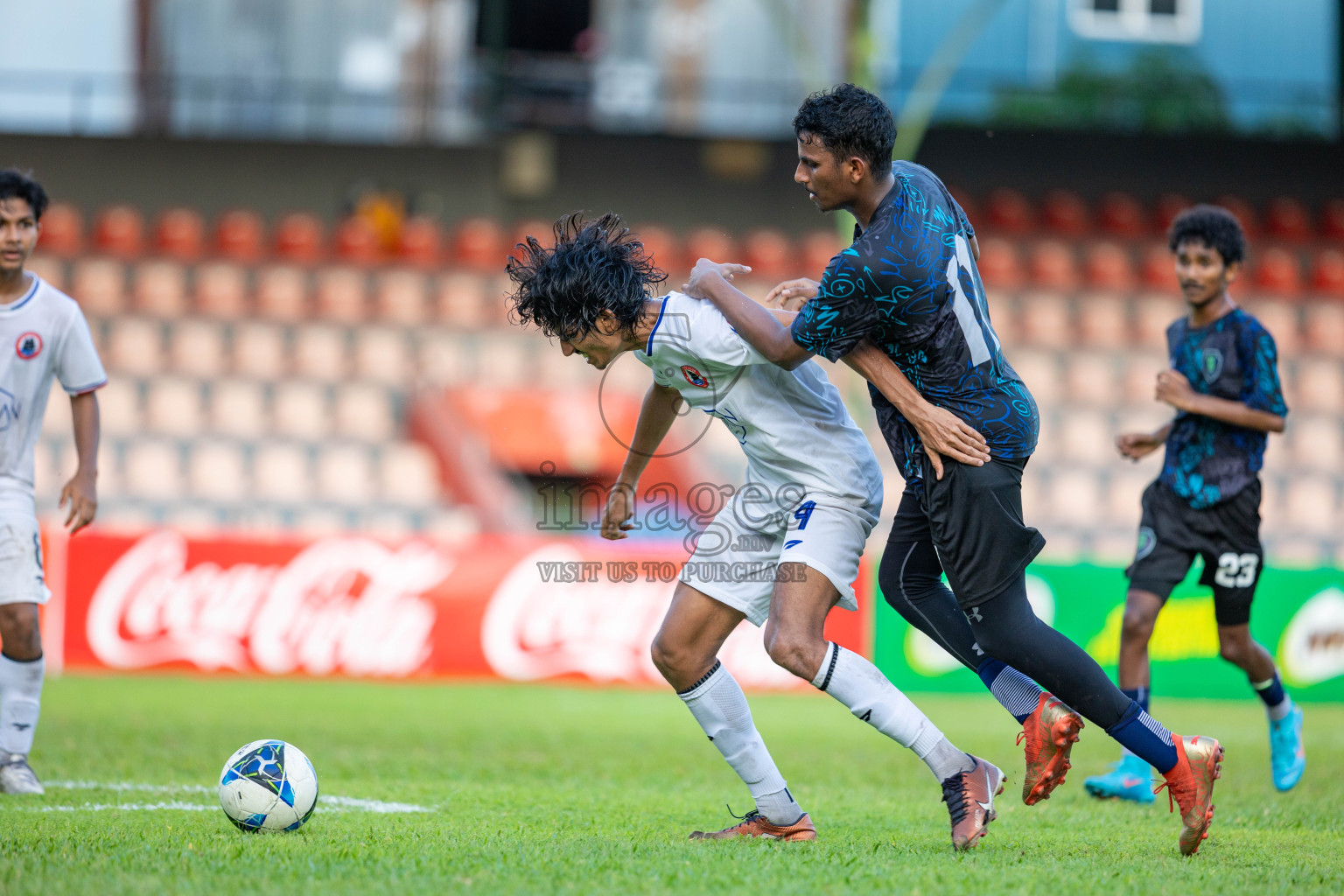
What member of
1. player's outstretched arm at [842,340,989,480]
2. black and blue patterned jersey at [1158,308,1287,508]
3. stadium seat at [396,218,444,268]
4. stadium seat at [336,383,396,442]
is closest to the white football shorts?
player's outstretched arm at [842,340,989,480]

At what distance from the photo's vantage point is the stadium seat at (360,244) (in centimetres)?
1677

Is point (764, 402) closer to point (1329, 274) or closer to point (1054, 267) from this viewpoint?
point (1054, 267)

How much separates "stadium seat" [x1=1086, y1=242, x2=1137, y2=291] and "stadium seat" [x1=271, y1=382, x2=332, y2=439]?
963 centimetres

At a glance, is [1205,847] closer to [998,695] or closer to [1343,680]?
[998,695]

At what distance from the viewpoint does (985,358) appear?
12.8 ft

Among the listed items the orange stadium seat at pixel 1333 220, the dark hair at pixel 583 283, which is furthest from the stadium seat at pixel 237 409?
the orange stadium seat at pixel 1333 220

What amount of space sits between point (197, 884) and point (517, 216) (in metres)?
15.4

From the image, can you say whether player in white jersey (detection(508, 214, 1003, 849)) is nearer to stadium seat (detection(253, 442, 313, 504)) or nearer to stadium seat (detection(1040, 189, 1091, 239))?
stadium seat (detection(253, 442, 313, 504))

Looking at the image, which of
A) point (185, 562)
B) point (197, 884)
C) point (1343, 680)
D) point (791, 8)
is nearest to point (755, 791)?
point (197, 884)

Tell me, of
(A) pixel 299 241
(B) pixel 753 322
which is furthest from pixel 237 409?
(B) pixel 753 322

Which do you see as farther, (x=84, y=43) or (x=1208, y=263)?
(x=84, y=43)

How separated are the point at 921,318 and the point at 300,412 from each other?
11.9m

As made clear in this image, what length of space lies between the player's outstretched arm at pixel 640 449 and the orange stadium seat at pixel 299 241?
42.5 ft

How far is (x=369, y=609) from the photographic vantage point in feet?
34.4
